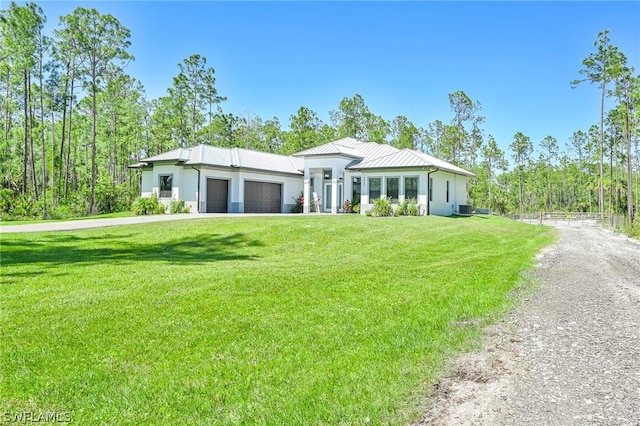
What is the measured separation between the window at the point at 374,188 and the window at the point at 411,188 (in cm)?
169

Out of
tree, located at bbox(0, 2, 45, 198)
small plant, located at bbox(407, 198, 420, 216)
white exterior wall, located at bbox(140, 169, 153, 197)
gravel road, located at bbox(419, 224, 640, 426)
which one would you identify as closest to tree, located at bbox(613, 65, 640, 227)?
small plant, located at bbox(407, 198, 420, 216)

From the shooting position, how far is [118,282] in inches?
277

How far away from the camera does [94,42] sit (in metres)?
28.2

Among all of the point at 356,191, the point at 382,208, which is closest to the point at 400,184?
the point at 382,208

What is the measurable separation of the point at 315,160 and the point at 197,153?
7.49 m

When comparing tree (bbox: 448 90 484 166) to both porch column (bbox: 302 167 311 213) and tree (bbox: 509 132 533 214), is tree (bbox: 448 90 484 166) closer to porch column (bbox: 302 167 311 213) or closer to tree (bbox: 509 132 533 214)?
tree (bbox: 509 132 533 214)

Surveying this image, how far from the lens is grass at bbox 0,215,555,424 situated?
3271mm

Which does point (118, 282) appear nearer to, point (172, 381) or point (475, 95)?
point (172, 381)

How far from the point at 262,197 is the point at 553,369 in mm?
25325

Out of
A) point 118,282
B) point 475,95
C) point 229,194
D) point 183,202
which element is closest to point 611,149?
point 475,95

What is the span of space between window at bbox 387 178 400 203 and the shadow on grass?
1389cm

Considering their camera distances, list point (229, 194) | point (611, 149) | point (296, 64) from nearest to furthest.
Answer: point (296, 64)
point (229, 194)
point (611, 149)

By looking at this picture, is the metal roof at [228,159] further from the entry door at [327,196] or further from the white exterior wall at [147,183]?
the entry door at [327,196]

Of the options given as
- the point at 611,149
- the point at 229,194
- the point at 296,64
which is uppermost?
the point at 296,64
